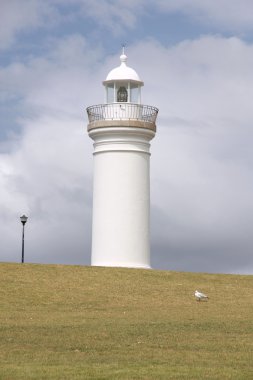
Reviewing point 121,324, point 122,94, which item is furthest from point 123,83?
point 121,324

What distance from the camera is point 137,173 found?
54.5 meters

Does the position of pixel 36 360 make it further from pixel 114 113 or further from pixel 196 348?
pixel 114 113

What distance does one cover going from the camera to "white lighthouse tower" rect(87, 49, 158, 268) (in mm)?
53719

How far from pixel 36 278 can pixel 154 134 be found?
14289 mm

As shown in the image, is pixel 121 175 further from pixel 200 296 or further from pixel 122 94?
pixel 200 296

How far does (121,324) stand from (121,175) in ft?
72.5

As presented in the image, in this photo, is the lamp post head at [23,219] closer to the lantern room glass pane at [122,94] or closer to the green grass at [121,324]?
the green grass at [121,324]

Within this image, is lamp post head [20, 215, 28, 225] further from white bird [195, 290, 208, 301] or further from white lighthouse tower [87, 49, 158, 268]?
white bird [195, 290, 208, 301]

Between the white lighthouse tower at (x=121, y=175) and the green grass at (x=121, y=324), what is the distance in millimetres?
3973

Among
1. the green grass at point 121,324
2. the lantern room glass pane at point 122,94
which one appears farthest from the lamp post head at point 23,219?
the lantern room glass pane at point 122,94

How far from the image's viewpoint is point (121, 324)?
1294 inches

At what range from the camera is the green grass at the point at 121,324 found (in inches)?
866

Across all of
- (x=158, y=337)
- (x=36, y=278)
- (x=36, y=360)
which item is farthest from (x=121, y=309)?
(x=36, y=360)

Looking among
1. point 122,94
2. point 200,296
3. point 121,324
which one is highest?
point 122,94
